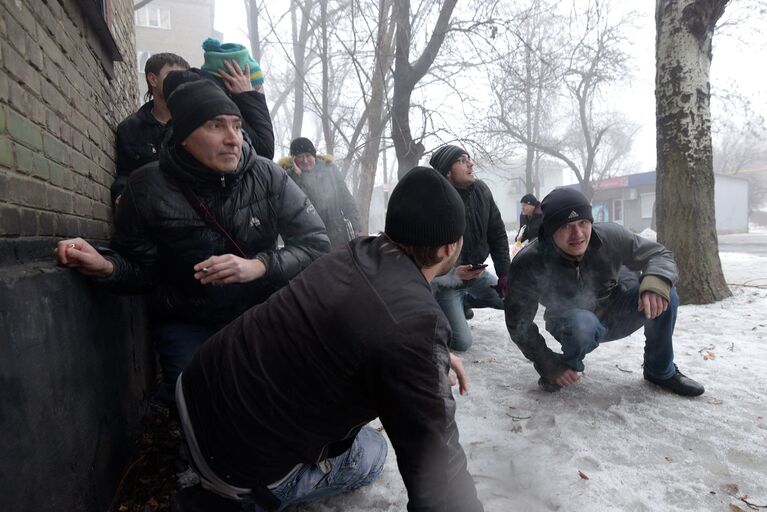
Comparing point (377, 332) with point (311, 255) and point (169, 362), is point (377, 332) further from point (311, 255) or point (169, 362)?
point (169, 362)

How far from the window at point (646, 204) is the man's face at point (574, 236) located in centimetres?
2971

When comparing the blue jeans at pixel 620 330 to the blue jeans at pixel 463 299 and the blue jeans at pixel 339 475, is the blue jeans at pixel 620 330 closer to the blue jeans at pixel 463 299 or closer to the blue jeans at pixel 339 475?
the blue jeans at pixel 463 299

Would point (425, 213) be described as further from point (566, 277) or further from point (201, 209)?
point (566, 277)

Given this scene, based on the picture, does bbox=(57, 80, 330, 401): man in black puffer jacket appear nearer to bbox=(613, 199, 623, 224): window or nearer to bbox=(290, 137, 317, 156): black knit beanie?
bbox=(290, 137, 317, 156): black knit beanie

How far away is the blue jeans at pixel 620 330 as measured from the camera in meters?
2.78

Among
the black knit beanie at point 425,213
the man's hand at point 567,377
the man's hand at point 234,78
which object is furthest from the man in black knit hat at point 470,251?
the black knit beanie at point 425,213

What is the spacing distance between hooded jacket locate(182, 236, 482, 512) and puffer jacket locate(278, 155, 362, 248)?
11.7 ft

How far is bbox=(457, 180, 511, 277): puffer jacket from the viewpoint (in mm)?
4000

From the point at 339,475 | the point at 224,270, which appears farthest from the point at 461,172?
the point at 339,475

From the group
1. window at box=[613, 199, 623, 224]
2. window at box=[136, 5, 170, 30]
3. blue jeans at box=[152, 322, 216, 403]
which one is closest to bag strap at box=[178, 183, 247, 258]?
blue jeans at box=[152, 322, 216, 403]

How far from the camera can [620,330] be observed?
2.99m

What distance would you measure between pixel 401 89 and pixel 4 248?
20.2 feet

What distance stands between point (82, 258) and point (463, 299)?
320cm

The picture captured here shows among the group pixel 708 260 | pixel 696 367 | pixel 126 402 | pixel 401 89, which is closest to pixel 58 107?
pixel 126 402
